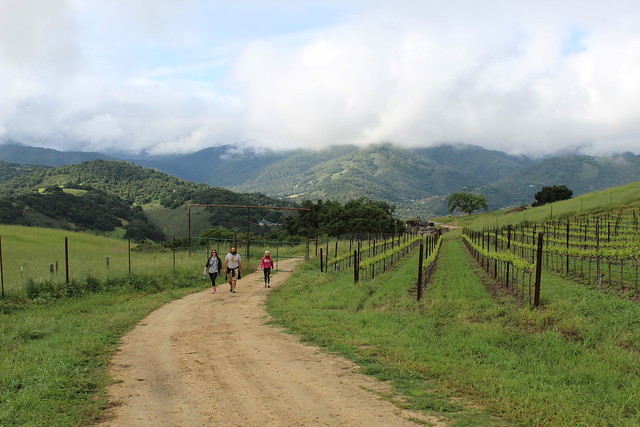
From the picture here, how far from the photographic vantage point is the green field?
5.71 meters

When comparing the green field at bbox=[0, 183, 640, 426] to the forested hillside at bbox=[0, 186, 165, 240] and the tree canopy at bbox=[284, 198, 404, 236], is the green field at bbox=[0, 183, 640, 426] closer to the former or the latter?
the forested hillside at bbox=[0, 186, 165, 240]

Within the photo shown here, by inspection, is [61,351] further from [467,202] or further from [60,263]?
[467,202]

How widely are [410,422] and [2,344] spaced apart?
882 centimetres

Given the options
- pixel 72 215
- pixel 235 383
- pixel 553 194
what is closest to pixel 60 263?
pixel 235 383

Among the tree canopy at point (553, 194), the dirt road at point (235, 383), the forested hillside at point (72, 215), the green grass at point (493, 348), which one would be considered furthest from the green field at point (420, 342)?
the tree canopy at point (553, 194)

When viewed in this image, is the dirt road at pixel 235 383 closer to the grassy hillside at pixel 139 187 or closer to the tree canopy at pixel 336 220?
the tree canopy at pixel 336 220

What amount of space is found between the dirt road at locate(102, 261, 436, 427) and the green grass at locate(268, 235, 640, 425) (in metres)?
0.64

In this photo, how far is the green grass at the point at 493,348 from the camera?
568 centimetres

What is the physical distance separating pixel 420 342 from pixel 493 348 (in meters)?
1.36

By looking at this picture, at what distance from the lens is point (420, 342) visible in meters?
8.81

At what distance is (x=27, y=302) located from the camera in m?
14.3

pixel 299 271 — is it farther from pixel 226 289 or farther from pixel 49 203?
pixel 49 203

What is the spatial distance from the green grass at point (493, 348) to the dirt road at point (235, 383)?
0.64 m

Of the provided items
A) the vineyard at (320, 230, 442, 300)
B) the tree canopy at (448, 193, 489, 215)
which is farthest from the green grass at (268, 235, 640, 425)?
the tree canopy at (448, 193, 489, 215)
